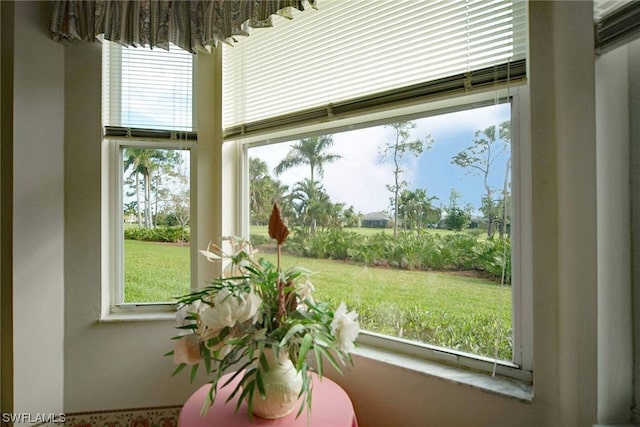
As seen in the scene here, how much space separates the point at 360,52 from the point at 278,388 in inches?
48.8

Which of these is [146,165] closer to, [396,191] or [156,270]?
[156,270]

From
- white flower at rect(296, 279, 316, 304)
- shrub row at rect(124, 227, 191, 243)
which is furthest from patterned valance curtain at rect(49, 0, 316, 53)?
white flower at rect(296, 279, 316, 304)

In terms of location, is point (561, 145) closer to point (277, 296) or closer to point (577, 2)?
point (577, 2)

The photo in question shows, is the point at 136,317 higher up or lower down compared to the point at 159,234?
lower down

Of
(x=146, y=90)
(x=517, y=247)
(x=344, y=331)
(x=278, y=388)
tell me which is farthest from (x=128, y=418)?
(x=517, y=247)

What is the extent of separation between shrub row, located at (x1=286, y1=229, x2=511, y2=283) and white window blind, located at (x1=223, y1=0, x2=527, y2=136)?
20.8 inches

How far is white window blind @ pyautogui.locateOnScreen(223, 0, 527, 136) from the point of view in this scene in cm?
104

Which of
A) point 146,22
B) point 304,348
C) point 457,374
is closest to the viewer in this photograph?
point 304,348

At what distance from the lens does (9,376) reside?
1.41 m

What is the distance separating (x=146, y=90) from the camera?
1677 millimetres

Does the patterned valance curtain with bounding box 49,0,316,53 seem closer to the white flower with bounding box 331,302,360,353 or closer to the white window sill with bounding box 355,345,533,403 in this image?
the white flower with bounding box 331,302,360,353

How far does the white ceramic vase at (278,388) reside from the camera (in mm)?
954

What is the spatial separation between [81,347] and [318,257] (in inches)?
47.6

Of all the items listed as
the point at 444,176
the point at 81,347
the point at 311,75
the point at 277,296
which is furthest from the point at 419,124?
the point at 81,347
